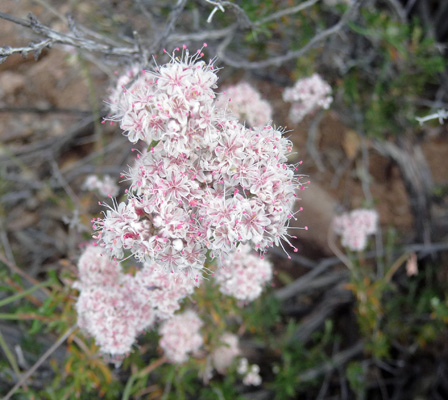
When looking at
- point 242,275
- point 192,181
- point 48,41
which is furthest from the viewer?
point 242,275

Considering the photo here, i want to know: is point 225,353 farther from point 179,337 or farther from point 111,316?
point 111,316

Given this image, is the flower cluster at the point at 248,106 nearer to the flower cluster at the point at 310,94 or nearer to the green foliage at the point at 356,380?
the flower cluster at the point at 310,94

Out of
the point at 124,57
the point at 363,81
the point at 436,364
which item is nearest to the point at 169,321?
the point at 124,57

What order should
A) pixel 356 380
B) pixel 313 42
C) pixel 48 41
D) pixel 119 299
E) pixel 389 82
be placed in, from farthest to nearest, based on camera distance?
pixel 389 82 < pixel 356 380 < pixel 313 42 < pixel 119 299 < pixel 48 41

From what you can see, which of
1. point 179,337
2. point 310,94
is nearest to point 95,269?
point 179,337

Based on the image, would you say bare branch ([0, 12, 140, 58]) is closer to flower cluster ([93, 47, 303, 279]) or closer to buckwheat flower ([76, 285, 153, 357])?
flower cluster ([93, 47, 303, 279])

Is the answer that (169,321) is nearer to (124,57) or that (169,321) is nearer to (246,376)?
(246,376)
